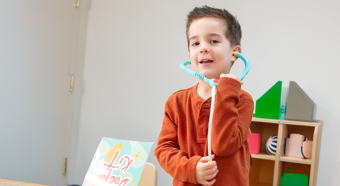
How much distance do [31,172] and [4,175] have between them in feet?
0.83

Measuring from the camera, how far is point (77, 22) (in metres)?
2.83

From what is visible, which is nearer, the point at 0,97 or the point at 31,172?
the point at 0,97

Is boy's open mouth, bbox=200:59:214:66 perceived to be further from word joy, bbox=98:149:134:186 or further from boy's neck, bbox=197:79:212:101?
word joy, bbox=98:149:134:186

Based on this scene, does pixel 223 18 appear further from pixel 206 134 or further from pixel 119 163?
pixel 119 163

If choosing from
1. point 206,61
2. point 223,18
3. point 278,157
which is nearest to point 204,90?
point 206,61

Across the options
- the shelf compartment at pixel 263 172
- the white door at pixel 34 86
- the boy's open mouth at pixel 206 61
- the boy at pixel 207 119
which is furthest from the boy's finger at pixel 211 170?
the white door at pixel 34 86

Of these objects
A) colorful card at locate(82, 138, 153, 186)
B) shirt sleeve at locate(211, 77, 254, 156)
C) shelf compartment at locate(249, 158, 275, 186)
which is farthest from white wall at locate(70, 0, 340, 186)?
colorful card at locate(82, 138, 153, 186)

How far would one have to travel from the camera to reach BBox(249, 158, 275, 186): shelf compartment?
2.19m

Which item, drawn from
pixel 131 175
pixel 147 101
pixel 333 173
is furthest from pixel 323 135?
pixel 131 175

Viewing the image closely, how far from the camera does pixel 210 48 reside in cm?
83

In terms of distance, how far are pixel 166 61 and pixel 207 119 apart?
1843 mm

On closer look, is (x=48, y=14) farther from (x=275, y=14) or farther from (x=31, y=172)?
(x=275, y=14)

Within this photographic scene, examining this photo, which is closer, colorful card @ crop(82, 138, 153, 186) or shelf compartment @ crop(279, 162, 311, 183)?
colorful card @ crop(82, 138, 153, 186)

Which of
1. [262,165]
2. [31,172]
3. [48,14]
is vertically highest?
[48,14]
